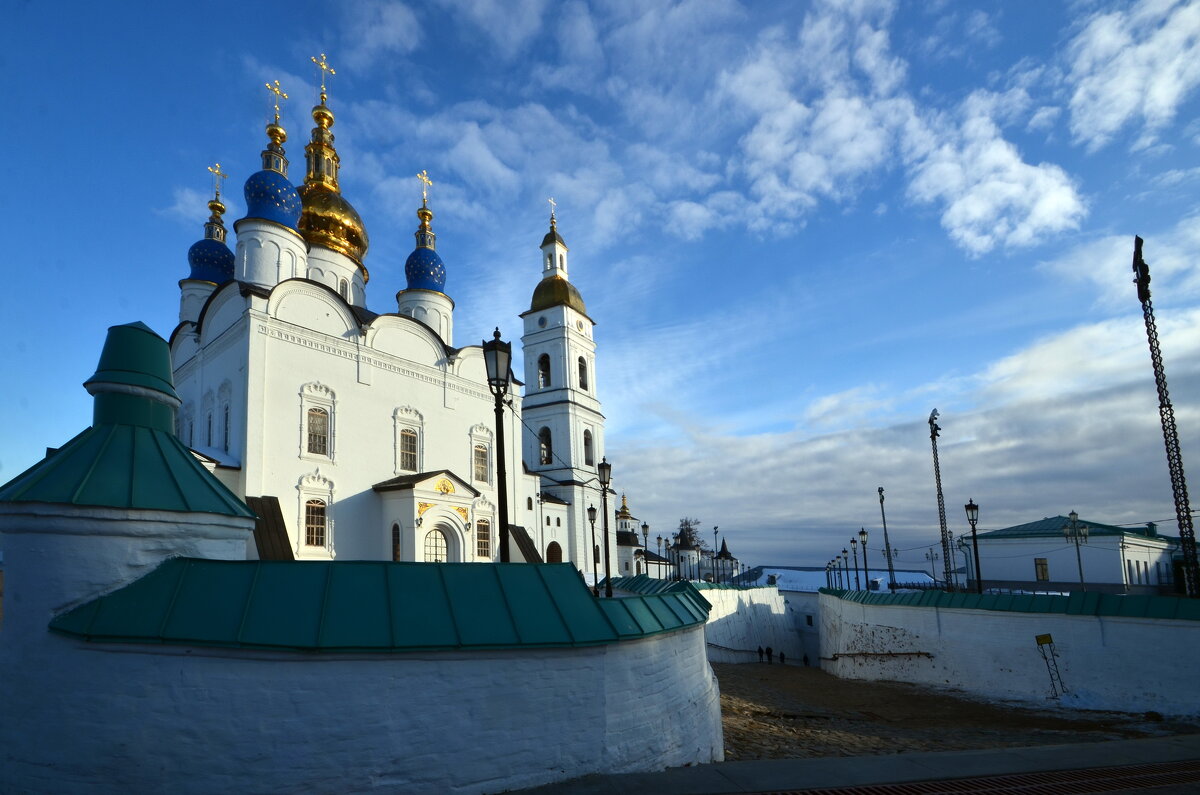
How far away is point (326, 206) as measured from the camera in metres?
27.9

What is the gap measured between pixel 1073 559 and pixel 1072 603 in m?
24.0

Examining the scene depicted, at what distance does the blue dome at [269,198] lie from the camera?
77.3 ft

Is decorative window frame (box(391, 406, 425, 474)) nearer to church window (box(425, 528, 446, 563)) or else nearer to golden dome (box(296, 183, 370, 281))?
church window (box(425, 528, 446, 563))

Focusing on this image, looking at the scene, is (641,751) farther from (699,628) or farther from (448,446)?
(448,446)

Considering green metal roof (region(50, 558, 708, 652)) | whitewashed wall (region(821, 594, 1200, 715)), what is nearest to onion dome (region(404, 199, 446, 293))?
whitewashed wall (region(821, 594, 1200, 715))

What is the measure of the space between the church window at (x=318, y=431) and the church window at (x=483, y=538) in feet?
19.7

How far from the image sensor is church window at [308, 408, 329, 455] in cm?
2089

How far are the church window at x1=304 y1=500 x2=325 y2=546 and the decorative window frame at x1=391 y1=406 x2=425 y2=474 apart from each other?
306cm

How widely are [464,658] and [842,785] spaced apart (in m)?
3.34

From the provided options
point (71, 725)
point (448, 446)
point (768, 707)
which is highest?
point (448, 446)

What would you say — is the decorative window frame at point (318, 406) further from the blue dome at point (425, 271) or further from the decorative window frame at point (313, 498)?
the blue dome at point (425, 271)

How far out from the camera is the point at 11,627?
5629mm

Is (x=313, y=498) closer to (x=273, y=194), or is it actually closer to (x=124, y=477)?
(x=273, y=194)

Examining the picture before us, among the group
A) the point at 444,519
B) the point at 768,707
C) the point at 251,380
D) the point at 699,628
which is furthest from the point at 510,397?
the point at 699,628
